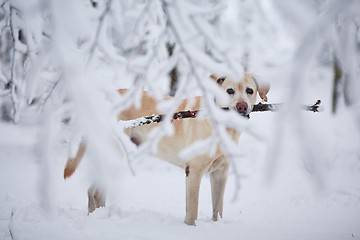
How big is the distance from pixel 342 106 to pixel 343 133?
9538 mm

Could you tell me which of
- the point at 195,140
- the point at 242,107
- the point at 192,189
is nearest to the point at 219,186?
the point at 192,189

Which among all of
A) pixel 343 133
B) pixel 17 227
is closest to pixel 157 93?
pixel 17 227

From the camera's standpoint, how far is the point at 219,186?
432 centimetres

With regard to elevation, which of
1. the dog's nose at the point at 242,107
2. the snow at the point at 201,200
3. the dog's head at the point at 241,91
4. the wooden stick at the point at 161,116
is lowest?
the snow at the point at 201,200

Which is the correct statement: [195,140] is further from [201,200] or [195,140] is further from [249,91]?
[201,200]

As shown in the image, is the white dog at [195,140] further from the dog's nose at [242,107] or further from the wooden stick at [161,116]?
the wooden stick at [161,116]

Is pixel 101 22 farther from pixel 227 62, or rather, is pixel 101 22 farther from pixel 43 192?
pixel 43 192

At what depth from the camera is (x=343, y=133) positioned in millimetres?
9555

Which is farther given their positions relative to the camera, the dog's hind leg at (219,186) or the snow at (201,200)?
the dog's hind leg at (219,186)

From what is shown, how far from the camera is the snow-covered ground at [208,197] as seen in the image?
95cm

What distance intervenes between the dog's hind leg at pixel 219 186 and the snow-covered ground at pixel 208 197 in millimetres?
190

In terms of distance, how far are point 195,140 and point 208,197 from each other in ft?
9.70

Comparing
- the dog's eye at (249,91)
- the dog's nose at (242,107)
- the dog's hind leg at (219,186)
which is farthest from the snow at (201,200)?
the dog's eye at (249,91)

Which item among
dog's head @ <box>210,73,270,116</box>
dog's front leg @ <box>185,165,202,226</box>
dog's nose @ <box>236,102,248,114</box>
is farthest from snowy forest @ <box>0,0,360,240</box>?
dog's front leg @ <box>185,165,202,226</box>
